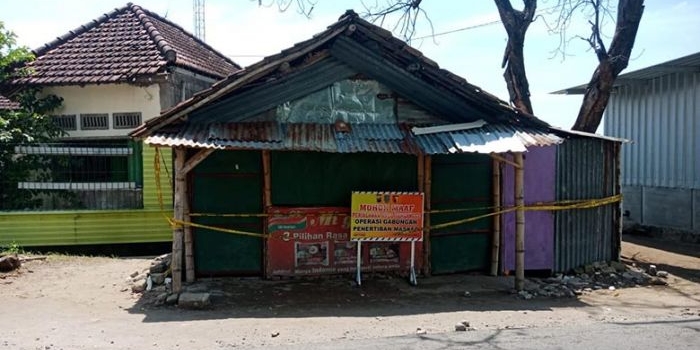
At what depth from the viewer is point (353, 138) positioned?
8.66 m

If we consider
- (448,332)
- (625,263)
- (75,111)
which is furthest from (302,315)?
(75,111)

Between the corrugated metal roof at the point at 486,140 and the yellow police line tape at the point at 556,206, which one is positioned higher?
the corrugated metal roof at the point at 486,140

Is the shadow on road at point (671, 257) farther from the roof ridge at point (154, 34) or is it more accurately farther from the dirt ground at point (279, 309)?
the roof ridge at point (154, 34)

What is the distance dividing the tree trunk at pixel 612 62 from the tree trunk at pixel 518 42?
143 cm

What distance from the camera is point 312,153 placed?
30.1 ft

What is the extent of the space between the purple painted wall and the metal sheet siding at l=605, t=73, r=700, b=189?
20.7ft

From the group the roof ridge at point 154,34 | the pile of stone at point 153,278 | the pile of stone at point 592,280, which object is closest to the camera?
the pile of stone at point 153,278

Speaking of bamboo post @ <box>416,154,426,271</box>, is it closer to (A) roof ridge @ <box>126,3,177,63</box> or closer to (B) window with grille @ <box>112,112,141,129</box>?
(A) roof ridge @ <box>126,3,177,63</box>

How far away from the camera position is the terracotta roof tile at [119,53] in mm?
11781

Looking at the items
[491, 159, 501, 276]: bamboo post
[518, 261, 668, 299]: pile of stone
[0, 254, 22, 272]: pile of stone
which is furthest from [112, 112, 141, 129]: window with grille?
Result: [518, 261, 668, 299]: pile of stone

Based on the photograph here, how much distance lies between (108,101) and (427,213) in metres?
7.25

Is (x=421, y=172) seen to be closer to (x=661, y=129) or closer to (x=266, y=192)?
(x=266, y=192)

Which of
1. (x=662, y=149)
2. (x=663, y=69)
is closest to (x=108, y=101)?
(x=663, y=69)

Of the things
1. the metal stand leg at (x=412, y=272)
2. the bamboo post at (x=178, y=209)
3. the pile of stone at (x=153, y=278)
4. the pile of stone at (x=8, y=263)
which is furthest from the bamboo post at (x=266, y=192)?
the pile of stone at (x=8, y=263)
